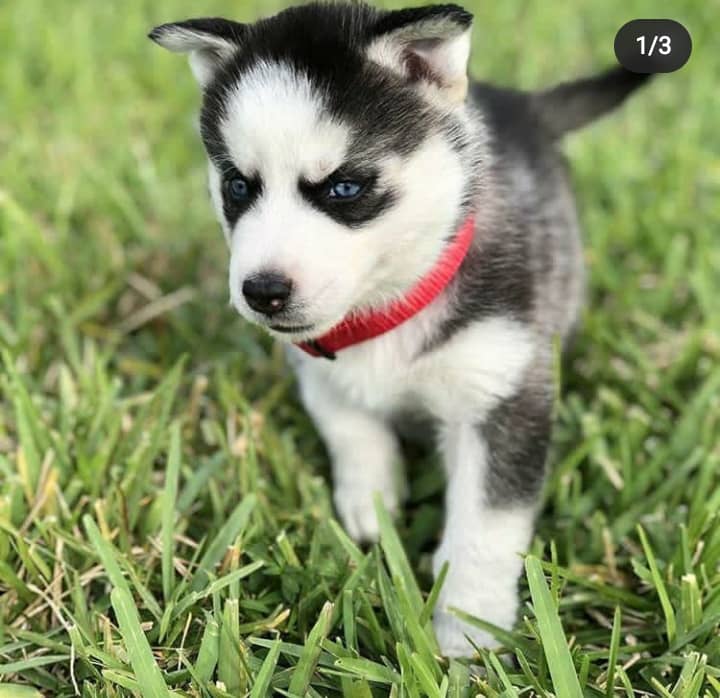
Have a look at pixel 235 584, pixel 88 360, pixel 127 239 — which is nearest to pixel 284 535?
pixel 235 584

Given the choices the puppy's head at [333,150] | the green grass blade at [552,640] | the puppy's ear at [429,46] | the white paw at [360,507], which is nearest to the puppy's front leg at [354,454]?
the white paw at [360,507]

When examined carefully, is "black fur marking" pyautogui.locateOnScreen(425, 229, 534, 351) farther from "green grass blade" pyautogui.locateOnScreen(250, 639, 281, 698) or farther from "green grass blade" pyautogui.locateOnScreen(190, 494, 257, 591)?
"green grass blade" pyautogui.locateOnScreen(250, 639, 281, 698)

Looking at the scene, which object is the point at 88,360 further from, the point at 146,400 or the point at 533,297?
the point at 533,297

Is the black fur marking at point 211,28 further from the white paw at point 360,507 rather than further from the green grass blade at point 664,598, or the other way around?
the green grass blade at point 664,598

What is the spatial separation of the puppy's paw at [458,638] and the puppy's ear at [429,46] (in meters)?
1.43

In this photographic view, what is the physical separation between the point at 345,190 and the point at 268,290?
332mm

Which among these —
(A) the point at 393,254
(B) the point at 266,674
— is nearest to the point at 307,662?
(B) the point at 266,674

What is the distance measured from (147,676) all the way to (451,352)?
1.16 meters

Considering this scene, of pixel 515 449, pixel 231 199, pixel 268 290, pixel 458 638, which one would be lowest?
pixel 458 638

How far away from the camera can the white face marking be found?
7.54 feet

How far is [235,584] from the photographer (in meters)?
2.50

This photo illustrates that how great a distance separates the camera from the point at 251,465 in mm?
3000

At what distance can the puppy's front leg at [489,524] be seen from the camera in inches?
104

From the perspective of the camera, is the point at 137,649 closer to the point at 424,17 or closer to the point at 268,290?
→ the point at 268,290
